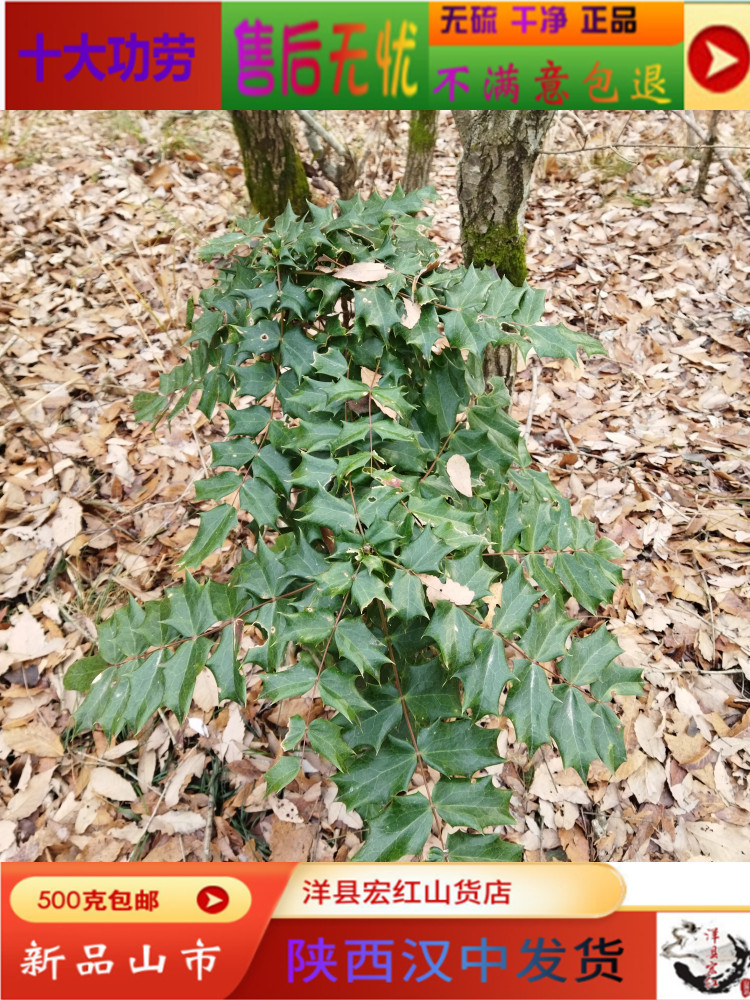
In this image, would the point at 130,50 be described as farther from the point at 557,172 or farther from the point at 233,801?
the point at 557,172

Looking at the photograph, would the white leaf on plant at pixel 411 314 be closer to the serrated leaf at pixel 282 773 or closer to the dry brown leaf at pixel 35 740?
the serrated leaf at pixel 282 773

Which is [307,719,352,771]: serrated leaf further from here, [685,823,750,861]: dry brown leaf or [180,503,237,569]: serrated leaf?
[685,823,750,861]: dry brown leaf

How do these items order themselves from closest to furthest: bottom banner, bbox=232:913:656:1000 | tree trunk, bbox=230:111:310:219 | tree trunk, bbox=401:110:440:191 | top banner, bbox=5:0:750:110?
1. bottom banner, bbox=232:913:656:1000
2. top banner, bbox=5:0:750:110
3. tree trunk, bbox=230:111:310:219
4. tree trunk, bbox=401:110:440:191

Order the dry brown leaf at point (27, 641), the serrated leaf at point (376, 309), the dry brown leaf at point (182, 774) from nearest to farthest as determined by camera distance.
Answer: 1. the serrated leaf at point (376, 309)
2. the dry brown leaf at point (182, 774)
3. the dry brown leaf at point (27, 641)

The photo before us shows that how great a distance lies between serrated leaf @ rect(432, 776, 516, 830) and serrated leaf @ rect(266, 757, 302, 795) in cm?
20

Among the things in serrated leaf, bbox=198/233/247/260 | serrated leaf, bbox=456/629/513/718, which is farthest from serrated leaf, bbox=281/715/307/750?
serrated leaf, bbox=198/233/247/260

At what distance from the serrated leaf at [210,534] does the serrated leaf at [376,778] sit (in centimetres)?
38

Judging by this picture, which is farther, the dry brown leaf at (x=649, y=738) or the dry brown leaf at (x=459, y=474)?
the dry brown leaf at (x=649, y=738)

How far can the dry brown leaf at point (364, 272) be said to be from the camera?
1085 millimetres

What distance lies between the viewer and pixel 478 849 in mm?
1016

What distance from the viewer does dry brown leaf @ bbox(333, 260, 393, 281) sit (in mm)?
1085

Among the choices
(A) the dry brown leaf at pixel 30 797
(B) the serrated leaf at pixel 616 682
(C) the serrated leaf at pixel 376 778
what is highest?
(B) the serrated leaf at pixel 616 682

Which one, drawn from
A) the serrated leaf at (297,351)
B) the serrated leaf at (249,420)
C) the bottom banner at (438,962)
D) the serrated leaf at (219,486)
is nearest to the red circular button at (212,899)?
the bottom banner at (438,962)

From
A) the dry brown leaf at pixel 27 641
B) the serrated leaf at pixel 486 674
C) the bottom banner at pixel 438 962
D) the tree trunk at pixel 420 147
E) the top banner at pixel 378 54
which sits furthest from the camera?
the tree trunk at pixel 420 147
